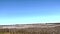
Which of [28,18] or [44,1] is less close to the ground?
[44,1]

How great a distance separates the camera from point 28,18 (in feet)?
2.18

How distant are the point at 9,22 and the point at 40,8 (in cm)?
25

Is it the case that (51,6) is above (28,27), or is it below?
above

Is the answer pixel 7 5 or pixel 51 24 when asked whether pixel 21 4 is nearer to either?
pixel 7 5

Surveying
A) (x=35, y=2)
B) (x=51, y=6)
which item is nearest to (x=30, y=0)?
(x=35, y=2)

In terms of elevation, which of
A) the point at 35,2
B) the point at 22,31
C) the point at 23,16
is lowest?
the point at 22,31

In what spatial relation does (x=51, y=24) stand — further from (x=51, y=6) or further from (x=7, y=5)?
(x=7, y=5)

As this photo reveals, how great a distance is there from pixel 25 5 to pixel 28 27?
202 millimetres

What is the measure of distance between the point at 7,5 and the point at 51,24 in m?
0.37

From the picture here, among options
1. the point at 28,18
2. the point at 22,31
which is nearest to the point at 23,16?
the point at 28,18

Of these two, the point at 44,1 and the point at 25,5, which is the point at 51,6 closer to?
the point at 44,1

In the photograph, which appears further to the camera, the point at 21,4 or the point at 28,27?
the point at 21,4

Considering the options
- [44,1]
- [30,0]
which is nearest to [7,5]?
[30,0]

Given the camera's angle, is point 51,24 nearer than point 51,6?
Yes
